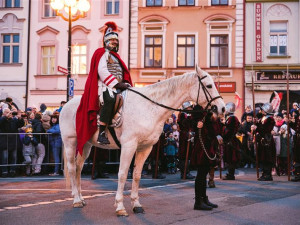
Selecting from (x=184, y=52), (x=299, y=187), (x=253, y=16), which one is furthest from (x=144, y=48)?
(x=299, y=187)

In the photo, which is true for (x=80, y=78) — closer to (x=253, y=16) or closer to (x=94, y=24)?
(x=94, y=24)

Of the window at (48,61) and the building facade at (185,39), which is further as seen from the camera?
the window at (48,61)

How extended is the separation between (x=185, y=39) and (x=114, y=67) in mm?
20068

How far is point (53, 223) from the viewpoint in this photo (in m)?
6.44

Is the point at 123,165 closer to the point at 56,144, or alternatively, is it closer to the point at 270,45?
the point at 56,144

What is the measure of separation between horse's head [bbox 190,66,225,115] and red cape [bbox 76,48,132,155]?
1.52m

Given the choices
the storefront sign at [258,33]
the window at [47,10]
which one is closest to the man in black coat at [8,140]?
the window at [47,10]

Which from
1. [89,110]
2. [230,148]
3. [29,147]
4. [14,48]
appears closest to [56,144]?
[29,147]

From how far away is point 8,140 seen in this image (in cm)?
1447

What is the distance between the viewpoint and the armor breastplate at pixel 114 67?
7.85m

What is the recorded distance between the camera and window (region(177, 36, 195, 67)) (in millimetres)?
27438

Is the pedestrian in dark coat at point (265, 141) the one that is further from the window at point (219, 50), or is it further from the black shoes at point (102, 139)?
the window at point (219, 50)

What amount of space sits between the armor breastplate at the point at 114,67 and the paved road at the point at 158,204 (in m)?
2.24

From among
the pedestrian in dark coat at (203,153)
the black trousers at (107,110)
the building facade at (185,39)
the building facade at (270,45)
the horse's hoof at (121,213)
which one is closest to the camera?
A: the horse's hoof at (121,213)
